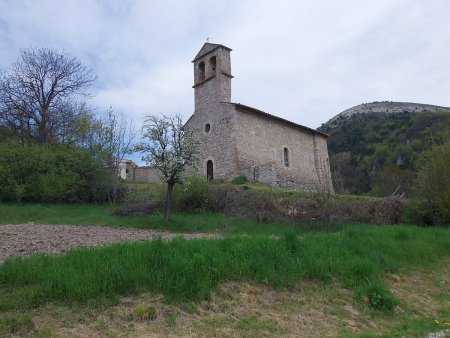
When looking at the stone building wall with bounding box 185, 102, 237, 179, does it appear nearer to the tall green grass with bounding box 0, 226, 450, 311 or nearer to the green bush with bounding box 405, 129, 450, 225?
the green bush with bounding box 405, 129, 450, 225

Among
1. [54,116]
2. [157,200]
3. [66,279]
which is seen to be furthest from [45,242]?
[54,116]

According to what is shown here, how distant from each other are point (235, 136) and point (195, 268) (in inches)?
658

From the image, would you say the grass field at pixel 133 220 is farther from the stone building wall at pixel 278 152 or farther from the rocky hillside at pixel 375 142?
the rocky hillside at pixel 375 142

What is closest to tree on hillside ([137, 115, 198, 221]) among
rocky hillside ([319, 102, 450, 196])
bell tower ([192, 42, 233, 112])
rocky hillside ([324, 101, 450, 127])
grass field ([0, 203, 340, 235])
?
grass field ([0, 203, 340, 235])

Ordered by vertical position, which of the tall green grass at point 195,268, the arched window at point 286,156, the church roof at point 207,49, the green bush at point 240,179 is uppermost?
the church roof at point 207,49

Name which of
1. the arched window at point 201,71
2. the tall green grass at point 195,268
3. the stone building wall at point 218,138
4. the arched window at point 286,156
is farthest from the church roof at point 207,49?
the tall green grass at point 195,268

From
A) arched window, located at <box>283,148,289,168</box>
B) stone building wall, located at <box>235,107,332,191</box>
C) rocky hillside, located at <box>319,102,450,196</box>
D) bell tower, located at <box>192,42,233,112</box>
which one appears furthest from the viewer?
rocky hillside, located at <box>319,102,450,196</box>

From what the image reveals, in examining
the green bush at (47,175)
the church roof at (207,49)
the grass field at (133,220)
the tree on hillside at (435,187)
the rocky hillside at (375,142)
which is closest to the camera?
the grass field at (133,220)

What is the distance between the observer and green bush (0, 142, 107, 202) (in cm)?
1838

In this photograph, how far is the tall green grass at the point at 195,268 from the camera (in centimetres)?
515

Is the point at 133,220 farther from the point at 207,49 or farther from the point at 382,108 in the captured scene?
the point at 382,108

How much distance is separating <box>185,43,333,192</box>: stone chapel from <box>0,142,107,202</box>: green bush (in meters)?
5.83

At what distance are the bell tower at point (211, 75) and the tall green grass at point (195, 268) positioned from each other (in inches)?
643

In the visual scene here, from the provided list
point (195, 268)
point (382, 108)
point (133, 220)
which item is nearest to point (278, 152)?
point (133, 220)
